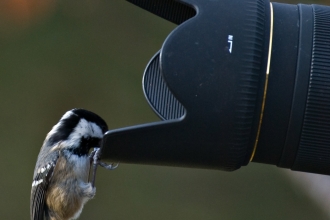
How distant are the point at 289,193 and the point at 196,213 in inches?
20.3

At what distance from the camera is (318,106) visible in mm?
1149

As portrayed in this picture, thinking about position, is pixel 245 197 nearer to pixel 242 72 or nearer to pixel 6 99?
pixel 6 99

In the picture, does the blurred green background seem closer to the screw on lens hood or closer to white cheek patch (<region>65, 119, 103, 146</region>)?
white cheek patch (<region>65, 119, 103, 146</region>)

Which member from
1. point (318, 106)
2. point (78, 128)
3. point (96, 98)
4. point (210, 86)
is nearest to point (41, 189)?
point (78, 128)

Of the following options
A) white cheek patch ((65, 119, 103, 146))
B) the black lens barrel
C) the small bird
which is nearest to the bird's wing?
the small bird

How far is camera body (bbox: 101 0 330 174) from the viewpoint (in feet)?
3.61

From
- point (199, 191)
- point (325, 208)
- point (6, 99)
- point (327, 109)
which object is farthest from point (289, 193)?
point (327, 109)

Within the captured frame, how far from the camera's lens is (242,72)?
1.11 m

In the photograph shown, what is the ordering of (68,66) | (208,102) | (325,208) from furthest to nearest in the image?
(68,66)
(325,208)
(208,102)

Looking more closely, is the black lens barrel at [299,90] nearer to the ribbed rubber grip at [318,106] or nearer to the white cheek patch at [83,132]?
the ribbed rubber grip at [318,106]

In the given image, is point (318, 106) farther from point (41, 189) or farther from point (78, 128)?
point (41, 189)

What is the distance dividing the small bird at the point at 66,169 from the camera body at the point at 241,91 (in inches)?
19.9

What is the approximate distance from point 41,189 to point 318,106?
3.28ft

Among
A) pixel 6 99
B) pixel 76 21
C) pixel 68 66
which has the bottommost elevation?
pixel 6 99
